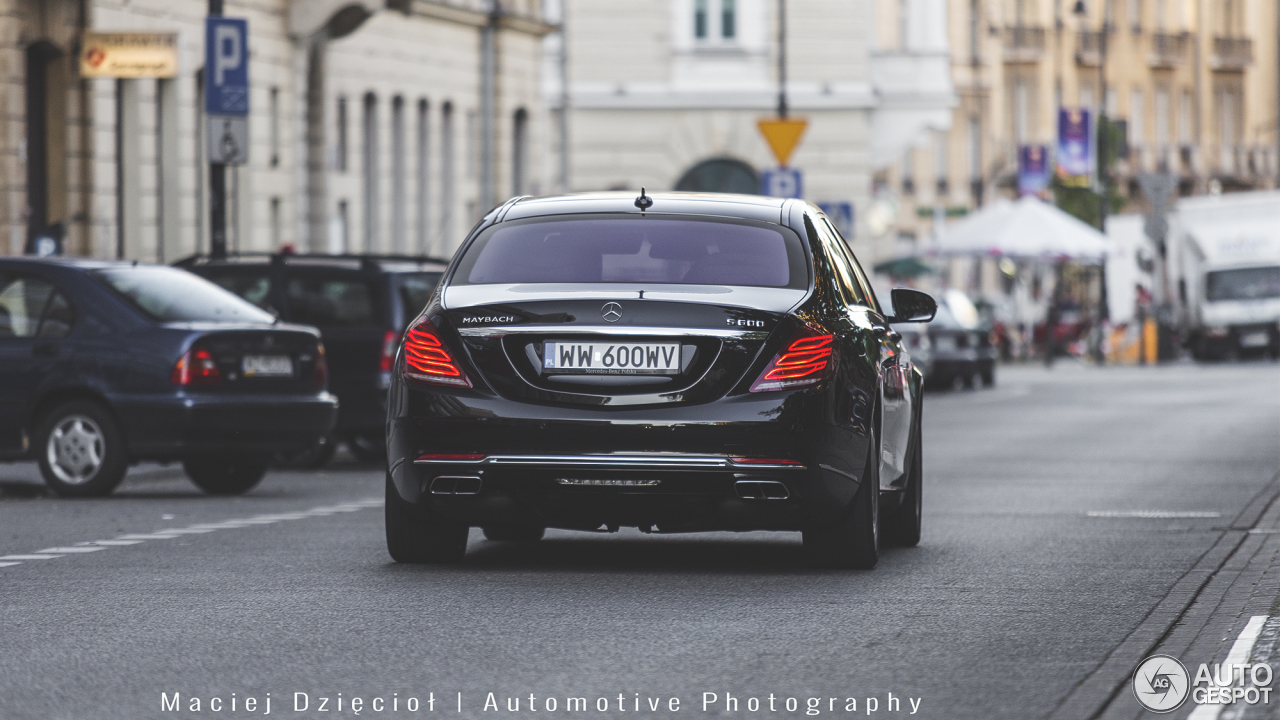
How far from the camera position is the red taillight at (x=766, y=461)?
10.1 meters

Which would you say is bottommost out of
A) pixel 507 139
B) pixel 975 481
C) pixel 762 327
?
pixel 975 481

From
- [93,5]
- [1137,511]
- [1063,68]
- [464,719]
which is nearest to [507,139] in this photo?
[93,5]

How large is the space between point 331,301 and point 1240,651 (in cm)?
1217

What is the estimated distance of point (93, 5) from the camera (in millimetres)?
28484

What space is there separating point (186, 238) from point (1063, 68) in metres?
64.0

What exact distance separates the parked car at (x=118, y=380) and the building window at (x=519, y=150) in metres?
28.1

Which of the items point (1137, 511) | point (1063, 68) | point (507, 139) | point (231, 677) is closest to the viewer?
point (231, 677)

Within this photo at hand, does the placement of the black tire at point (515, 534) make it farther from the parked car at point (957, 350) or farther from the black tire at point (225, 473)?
the parked car at point (957, 350)

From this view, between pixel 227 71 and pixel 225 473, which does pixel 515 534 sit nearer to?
pixel 225 473

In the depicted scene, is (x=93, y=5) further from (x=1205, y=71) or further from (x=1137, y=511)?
(x=1205, y=71)

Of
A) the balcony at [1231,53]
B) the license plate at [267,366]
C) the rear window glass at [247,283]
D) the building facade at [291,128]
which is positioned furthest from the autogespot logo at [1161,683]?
the balcony at [1231,53]

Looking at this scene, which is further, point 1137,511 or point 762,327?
point 1137,511

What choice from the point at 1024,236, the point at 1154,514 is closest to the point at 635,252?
the point at 1154,514

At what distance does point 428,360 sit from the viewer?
10.4 metres
